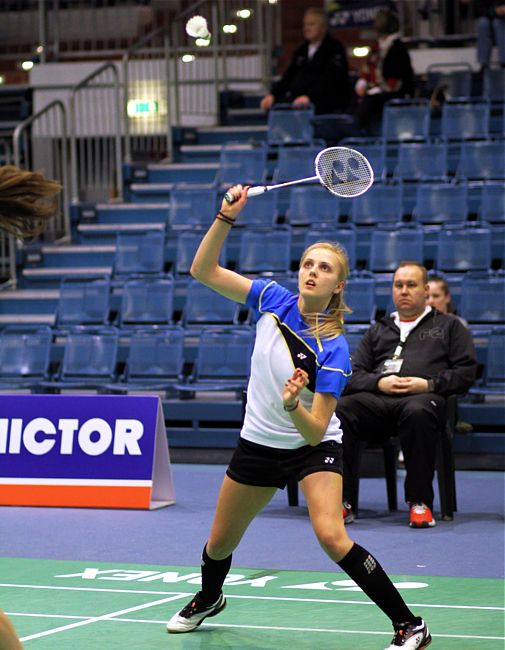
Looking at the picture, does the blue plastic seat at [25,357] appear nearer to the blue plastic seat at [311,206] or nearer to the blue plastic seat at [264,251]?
the blue plastic seat at [264,251]

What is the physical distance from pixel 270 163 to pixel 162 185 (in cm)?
163

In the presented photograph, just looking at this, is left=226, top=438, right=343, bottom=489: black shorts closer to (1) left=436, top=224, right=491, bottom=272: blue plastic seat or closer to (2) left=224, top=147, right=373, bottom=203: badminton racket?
(2) left=224, top=147, right=373, bottom=203: badminton racket

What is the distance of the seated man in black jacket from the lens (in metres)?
7.59

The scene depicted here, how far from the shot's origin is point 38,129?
15.5m

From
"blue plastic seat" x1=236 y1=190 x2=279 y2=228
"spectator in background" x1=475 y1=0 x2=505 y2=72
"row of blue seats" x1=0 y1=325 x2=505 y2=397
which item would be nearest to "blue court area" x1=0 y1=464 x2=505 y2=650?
"row of blue seats" x1=0 y1=325 x2=505 y2=397

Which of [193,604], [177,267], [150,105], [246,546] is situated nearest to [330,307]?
[193,604]

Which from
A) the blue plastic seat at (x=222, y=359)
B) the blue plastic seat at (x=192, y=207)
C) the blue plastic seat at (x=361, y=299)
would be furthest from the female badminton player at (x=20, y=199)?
the blue plastic seat at (x=192, y=207)

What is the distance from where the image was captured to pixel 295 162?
41.7 feet

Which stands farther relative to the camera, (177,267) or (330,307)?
(177,267)

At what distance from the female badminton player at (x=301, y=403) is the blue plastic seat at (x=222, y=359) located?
5389mm

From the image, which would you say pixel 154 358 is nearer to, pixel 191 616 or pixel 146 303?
pixel 146 303

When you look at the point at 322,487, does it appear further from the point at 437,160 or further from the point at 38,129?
the point at 38,129

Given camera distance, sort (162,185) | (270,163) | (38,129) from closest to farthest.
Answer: (270,163), (162,185), (38,129)

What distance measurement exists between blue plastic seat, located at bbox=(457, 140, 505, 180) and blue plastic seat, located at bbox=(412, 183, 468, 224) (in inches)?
19.9
